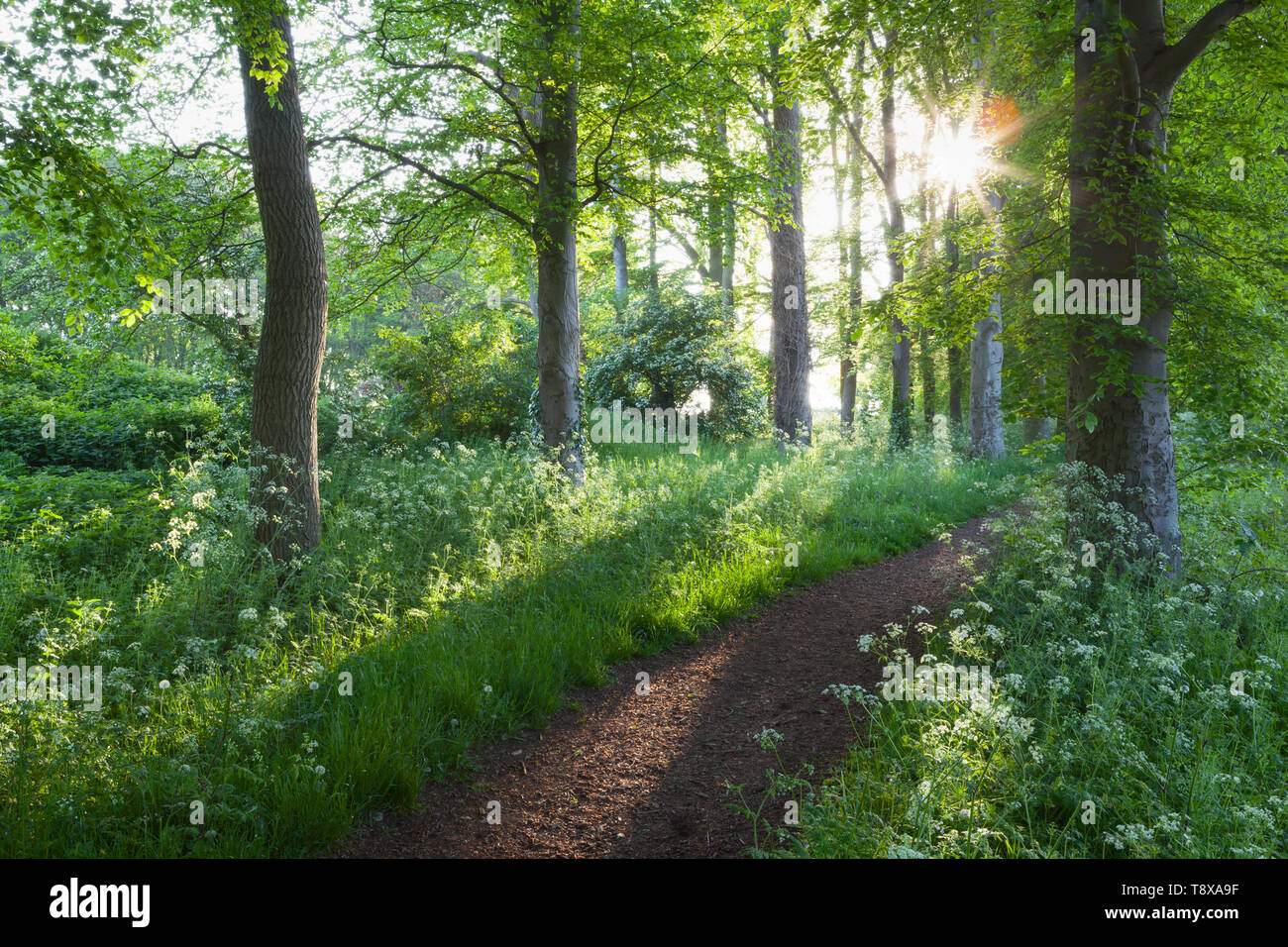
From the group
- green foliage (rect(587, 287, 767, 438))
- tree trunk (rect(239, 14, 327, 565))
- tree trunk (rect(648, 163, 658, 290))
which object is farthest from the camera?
green foliage (rect(587, 287, 767, 438))

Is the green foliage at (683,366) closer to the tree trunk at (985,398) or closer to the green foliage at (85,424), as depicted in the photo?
the tree trunk at (985,398)

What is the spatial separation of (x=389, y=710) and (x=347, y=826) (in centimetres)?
92

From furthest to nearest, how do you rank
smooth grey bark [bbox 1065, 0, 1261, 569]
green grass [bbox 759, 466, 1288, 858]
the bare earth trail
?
smooth grey bark [bbox 1065, 0, 1261, 569], the bare earth trail, green grass [bbox 759, 466, 1288, 858]

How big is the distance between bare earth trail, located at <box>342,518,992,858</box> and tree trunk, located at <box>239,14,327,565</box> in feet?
12.0

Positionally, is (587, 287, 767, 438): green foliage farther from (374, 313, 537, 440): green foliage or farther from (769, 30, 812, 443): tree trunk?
(374, 313, 537, 440): green foliage

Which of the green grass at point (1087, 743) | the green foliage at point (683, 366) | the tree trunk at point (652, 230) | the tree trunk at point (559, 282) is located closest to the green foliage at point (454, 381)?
the green foliage at point (683, 366)

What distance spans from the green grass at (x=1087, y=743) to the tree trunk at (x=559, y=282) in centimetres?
636

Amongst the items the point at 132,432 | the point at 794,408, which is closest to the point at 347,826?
the point at 132,432

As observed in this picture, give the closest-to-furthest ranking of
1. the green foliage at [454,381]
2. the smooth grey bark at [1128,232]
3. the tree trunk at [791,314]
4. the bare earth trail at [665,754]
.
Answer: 1. the bare earth trail at [665,754]
2. the smooth grey bark at [1128,232]
3. the green foliage at [454,381]
4. the tree trunk at [791,314]

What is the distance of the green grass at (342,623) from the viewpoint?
11.5 ft

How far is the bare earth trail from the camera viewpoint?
370cm

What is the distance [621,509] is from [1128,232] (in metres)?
5.98

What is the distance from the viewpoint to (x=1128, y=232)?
6020 millimetres

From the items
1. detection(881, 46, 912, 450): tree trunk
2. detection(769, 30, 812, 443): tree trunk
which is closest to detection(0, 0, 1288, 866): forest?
detection(769, 30, 812, 443): tree trunk
